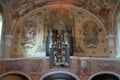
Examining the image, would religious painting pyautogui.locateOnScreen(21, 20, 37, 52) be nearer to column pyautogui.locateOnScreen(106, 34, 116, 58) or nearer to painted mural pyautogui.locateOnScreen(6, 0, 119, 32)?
painted mural pyautogui.locateOnScreen(6, 0, 119, 32)

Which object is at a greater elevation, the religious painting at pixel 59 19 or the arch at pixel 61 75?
the religious painting at pixel 59 19

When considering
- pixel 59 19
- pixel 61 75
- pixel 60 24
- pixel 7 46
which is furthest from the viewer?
pixel 59 19

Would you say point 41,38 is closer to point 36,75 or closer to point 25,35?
point 25,35

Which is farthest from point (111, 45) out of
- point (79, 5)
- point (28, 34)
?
point (28, 34)

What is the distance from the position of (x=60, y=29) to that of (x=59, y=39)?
143cm

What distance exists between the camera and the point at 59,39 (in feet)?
66.1

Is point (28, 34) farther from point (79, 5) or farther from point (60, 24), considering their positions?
point (79, 5)

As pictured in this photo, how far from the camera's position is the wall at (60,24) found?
20.5m

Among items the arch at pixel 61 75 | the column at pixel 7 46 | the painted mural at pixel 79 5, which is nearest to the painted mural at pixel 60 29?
the painted mural at pixel 79 5

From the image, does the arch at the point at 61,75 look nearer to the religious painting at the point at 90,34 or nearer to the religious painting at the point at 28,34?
the religious painting at the point at 28,34

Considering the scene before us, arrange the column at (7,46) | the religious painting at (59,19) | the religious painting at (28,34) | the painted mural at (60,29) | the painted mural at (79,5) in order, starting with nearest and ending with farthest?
the column at (7,46), the painted mural at (79,5), the painted mural at (60,29), the religious painting at (28,34), the religious painting at (59,19)

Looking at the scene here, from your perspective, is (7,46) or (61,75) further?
(7,46)

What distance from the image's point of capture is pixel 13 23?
21188 millimetres

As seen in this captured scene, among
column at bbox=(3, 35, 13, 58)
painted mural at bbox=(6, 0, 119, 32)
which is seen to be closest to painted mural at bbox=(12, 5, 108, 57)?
painted mural at bbox=(6, 0, 119, 32)
